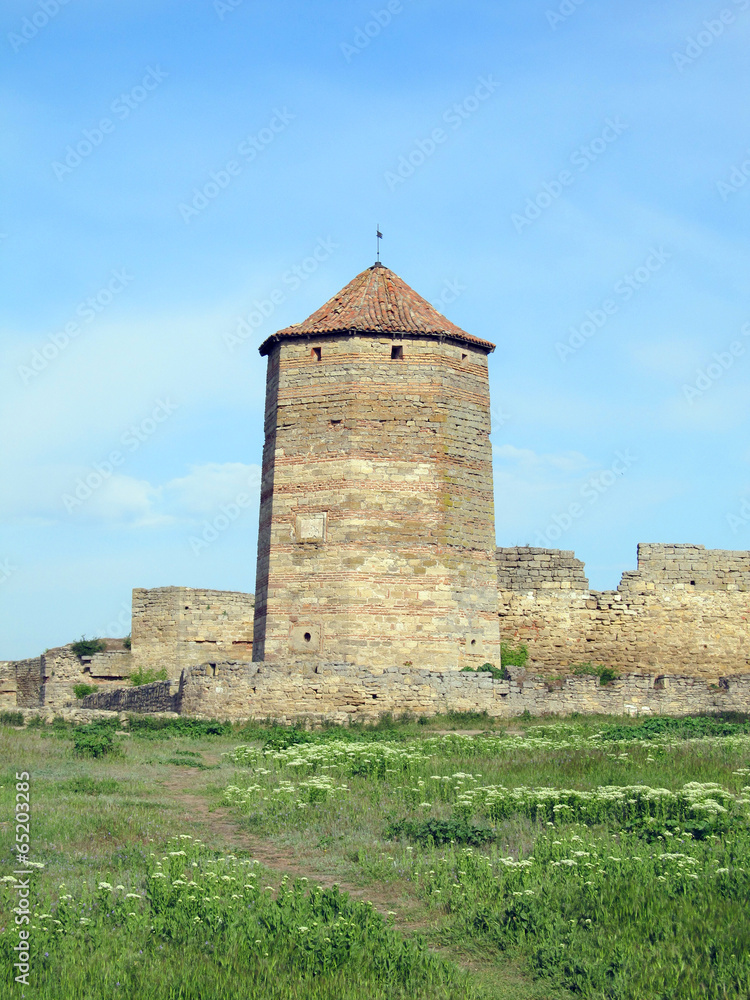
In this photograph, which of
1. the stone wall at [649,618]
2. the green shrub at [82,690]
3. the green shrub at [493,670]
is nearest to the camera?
the green shrub at [493,670]

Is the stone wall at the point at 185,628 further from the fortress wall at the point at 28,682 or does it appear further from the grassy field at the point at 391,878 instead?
the grassy field at the point at 391,878

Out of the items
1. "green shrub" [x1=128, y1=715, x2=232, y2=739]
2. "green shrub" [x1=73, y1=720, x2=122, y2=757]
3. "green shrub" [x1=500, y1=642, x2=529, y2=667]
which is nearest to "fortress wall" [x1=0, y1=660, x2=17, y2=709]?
"green shrub" [x1=128, y1=715, x2=232, y2=739]

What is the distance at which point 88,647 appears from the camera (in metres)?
30.1

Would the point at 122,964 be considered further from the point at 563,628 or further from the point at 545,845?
the point at 563,628

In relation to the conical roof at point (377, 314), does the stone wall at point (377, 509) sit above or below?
below

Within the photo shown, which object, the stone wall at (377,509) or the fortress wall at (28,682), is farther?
the fortress wall at (28,682)

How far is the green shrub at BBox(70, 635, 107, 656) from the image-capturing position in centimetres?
3008

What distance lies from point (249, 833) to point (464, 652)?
1181 cm

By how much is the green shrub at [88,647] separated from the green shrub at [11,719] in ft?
31.4

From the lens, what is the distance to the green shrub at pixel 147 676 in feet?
95.7

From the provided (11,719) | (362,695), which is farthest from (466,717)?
(11,719)

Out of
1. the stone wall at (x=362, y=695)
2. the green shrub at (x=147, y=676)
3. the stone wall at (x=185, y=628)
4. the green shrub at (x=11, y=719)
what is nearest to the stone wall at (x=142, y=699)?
the stone wall at (x=362, y=695)

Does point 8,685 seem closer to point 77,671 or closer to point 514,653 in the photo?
point 77,671

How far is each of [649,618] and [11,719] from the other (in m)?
13.9
